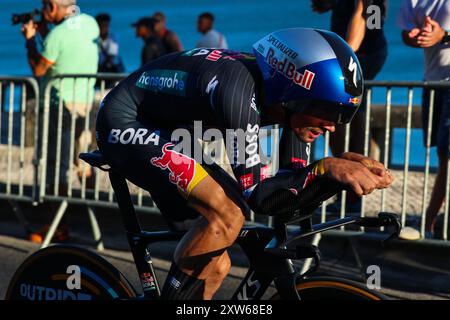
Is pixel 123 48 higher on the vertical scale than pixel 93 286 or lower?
lower

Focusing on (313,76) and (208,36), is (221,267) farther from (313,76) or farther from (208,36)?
(208,36)

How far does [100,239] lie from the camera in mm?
8086

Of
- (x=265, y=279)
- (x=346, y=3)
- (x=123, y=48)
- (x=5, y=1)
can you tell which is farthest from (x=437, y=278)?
(x=5, y=1)

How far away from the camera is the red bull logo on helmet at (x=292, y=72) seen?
401 centimetres

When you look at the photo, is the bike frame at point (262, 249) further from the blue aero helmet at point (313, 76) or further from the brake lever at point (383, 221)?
the blue aero helmet at point (313, 76)

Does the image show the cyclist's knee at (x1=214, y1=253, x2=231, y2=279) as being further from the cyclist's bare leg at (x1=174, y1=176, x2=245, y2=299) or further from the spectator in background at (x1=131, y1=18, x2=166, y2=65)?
the spectator in background at (x1=131, y1=18, x2=166, y2=65)

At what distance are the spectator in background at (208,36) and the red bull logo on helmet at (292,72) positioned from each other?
9268mm

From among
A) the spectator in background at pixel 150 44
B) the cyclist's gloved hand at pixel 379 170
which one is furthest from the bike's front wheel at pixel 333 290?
the spectator in background at pixel 150 44

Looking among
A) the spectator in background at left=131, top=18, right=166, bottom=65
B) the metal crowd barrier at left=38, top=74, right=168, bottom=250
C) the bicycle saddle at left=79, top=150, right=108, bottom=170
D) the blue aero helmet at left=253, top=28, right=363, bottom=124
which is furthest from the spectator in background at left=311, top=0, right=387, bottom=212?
the spectator in background at left=131, top=18, right=166, bottom=65

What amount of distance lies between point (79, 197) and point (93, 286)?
11.9 ft

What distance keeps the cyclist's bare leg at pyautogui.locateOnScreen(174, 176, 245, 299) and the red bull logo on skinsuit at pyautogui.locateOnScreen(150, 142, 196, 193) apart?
64mm

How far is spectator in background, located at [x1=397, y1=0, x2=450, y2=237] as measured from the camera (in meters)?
7.02

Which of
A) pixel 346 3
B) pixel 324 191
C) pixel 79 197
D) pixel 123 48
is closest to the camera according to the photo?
pixel 324 191

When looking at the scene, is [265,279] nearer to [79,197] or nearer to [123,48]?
[79,197]
